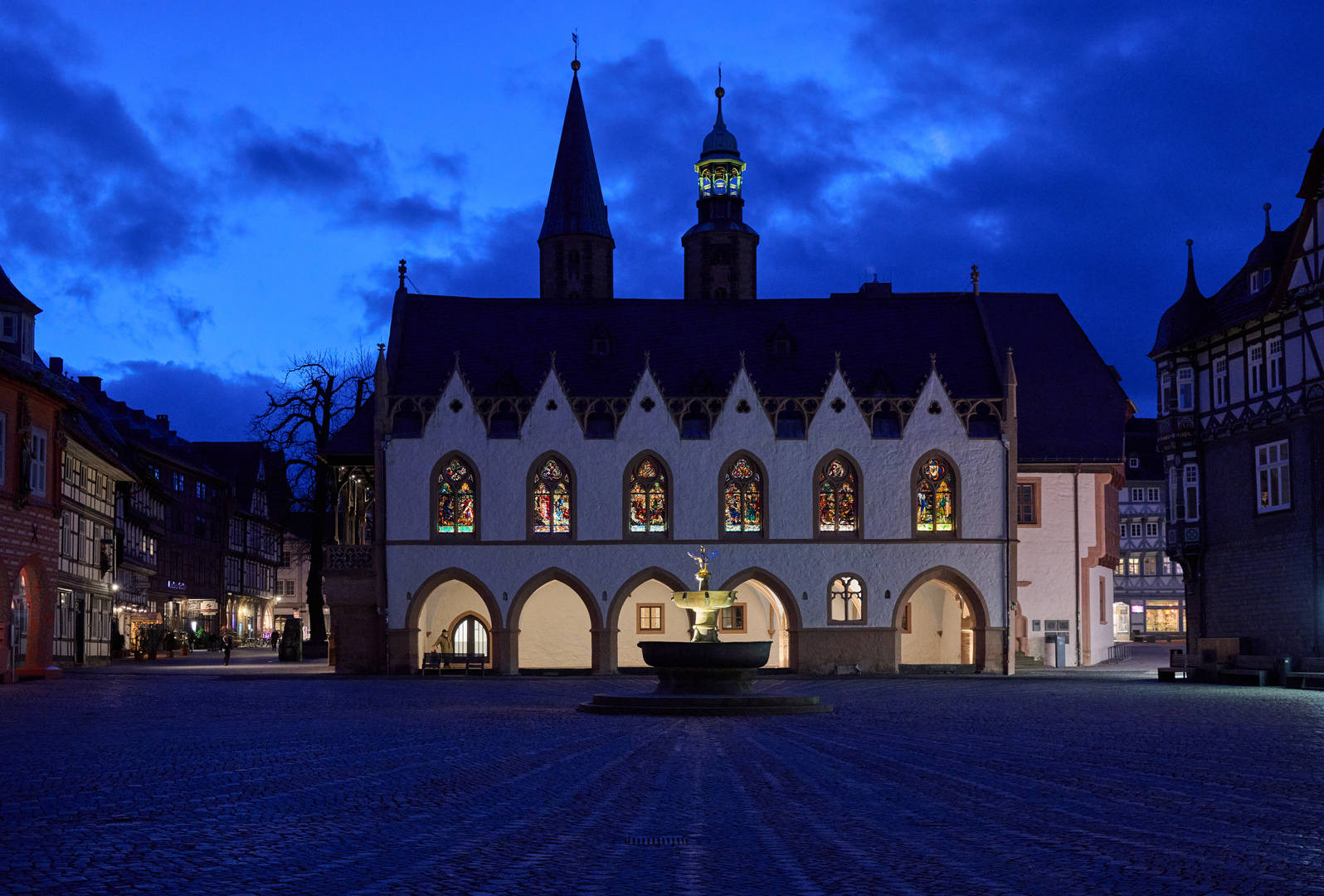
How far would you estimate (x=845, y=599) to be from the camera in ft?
162

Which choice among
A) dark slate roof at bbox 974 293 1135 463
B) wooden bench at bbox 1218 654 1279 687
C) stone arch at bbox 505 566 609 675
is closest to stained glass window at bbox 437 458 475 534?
stone arch at bbox 505 566 609 675

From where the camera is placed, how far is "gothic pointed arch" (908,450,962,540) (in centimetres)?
4947

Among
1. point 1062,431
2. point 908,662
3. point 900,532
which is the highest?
point 1062,431

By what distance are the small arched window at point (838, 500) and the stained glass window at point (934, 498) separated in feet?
6.50

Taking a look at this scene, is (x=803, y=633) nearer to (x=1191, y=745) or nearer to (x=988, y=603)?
(x=988, y=603)

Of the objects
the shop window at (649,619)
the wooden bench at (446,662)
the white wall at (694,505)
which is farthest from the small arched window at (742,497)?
the wooden bench at (446,662)

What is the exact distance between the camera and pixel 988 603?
49.2 meters

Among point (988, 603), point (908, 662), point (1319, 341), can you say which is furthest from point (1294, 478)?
point (908, 662)

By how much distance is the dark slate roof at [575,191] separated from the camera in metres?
71.5

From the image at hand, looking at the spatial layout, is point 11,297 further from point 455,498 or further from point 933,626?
point 933,626

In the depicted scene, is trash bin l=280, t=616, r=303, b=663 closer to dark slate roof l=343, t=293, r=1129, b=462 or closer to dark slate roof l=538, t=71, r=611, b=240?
dark slate roof l=343, t=293, r=1129, b=462

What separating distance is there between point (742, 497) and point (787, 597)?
3.39 metres

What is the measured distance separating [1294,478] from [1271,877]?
31.8m

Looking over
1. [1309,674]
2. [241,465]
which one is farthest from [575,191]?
[241,465]
